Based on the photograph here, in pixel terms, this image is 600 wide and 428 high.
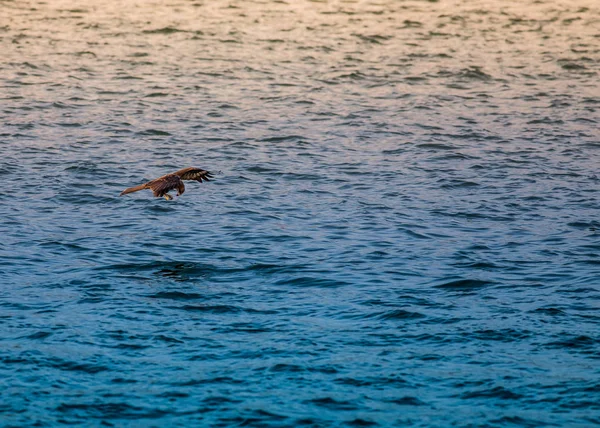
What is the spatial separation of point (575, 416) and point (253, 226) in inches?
371

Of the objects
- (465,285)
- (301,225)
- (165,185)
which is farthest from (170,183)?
(465,285)

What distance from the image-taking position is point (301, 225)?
22.6 m

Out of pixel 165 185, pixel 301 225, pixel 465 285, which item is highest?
pixel 165 185

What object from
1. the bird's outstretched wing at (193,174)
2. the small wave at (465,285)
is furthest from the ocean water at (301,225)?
the bird's outstretched wing at (193,174)

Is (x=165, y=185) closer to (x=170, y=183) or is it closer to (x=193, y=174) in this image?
(x=170, y=183)

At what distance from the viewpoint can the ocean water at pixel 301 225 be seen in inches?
614

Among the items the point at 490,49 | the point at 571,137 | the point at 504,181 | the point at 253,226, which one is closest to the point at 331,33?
the point at 490,49

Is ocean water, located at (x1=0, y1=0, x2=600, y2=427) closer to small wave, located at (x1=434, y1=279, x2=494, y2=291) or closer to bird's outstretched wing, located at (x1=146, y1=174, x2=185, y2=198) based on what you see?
small wave, located at (x1=434, y1=279, x2=494, y2=291)

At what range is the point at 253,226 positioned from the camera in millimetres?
22562

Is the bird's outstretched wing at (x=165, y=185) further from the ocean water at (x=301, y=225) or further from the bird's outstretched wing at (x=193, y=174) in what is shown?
the ocean water at (x=301, y=225)

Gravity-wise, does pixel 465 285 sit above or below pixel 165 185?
below

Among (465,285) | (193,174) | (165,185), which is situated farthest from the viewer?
(465,285)

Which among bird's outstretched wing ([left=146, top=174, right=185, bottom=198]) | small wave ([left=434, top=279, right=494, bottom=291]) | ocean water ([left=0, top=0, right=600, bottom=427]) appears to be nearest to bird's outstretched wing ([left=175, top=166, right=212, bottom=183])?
bird's outstretched wing ([left=146, top=174, right=185, bottom=198])

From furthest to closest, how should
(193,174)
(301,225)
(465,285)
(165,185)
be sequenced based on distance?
(301,225), (465,285), (193,174), (165,185)
